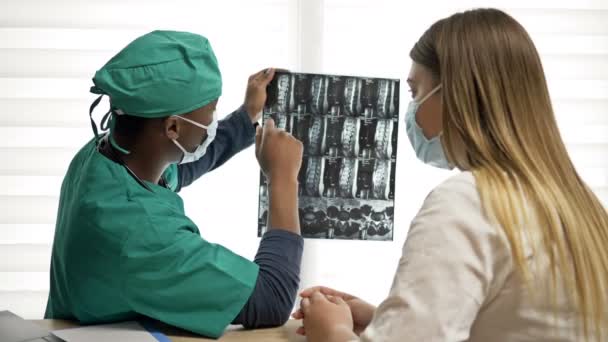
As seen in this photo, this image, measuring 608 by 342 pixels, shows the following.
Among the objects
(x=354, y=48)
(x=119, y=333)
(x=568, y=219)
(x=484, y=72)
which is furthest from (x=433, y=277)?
(x=354, y=48)

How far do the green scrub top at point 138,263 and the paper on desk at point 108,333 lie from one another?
29 mm

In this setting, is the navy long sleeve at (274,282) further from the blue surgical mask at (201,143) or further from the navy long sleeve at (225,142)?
the navy long sleeve at (225,142)

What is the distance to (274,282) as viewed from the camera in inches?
54.3

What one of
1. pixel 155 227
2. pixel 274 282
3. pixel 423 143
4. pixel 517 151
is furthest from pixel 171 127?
pixel 517 151

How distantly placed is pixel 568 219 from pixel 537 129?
0.53ft

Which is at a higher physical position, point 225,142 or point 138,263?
point 225,142

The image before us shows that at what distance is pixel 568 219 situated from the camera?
3.04 ft

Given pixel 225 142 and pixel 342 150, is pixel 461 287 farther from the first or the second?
pixel 225 142

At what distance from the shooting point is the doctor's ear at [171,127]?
143 centimetres

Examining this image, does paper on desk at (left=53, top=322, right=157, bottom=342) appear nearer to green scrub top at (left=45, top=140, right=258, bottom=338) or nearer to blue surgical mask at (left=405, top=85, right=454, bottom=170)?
green scrub top at (left=45, top=140, right=258, bottom=338)

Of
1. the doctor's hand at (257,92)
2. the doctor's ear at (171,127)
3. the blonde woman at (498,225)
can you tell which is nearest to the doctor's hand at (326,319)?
the blonde woman at (498,225)

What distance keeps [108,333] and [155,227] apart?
22cm

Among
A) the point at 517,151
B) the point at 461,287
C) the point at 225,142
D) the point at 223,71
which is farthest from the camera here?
the point at 223,71

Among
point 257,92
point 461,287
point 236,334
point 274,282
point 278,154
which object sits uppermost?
point 257,92
